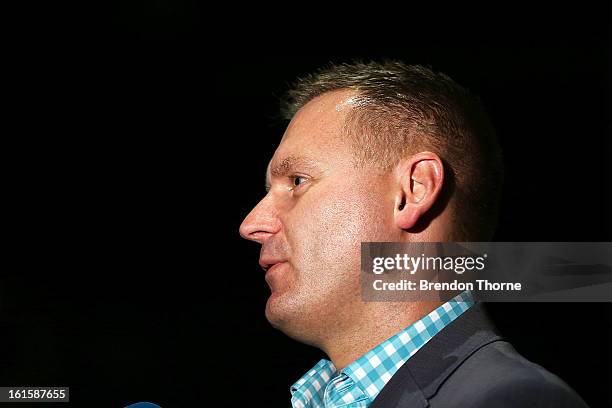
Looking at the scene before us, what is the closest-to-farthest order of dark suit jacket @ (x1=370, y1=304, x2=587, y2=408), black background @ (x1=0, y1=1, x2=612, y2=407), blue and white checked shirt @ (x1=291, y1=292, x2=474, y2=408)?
dark suit jacket @ (x1=370, y1=304, x2=587, y2=408)
blue and white checked shirt @ (x1=291, y1=292, x2=474, y2=408)
black background @ (x1=0, y1=1, x2=612, y2=407)

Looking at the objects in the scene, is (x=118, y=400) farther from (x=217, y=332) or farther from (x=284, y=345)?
(x=284, y=345)

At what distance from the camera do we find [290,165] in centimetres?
107

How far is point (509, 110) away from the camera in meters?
1.79

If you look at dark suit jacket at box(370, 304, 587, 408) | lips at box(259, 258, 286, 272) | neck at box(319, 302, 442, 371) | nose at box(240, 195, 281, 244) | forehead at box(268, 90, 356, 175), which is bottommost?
dark suit jacket at box(370, 304, 587, 408)

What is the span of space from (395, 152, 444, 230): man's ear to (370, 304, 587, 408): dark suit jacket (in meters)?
0.14

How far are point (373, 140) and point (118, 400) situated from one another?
3.31ft

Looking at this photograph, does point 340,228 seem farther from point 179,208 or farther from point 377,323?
point 179,208

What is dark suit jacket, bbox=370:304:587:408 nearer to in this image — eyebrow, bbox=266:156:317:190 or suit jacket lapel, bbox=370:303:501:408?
suit jacket lapel, bbox=370:303:501:408

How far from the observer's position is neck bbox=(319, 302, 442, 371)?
1.02 metres

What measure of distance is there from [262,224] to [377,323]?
0.67 feet

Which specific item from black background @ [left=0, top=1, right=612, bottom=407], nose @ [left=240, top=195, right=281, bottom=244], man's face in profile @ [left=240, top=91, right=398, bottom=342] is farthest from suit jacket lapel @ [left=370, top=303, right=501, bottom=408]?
black background @ [left=0, top=1, right=612, bottom=407]

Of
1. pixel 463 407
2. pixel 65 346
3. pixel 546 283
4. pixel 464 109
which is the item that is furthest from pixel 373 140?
pixel 65 346

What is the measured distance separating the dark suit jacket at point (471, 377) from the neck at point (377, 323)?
0.19 ft

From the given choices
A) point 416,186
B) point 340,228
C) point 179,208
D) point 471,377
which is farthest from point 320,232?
point 179,208
